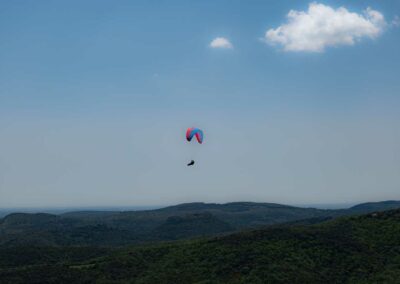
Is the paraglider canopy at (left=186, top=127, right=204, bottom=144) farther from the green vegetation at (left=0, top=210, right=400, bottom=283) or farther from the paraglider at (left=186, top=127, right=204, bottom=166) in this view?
the green vegetation at (left=0, top=210, right=400, bottom=283)

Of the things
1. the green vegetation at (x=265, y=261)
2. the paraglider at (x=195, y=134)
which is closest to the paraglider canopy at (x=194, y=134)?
the paraglider at (x=195, y=134)

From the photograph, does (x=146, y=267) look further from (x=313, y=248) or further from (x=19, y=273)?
(x=313, y=248)

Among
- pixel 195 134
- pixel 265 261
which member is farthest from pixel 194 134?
pixel 265 261

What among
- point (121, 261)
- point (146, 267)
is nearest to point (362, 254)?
point (146, 267)

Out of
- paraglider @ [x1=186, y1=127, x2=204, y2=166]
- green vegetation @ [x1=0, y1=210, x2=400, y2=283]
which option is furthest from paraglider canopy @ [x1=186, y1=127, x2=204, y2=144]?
green vegetation @ [x1=0, y1=210, x2=400, y2=283]

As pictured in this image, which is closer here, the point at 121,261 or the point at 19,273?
the point at 19,273

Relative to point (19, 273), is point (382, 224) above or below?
above

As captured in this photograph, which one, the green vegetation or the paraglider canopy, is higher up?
the paraglider canopy

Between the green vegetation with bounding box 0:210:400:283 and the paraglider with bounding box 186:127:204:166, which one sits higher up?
the paraglider with bounding box 186:127:204:166
